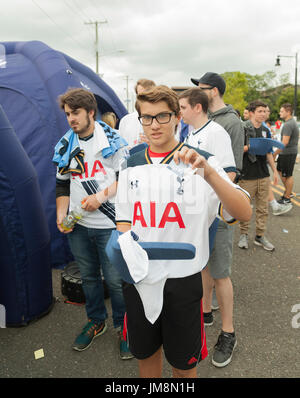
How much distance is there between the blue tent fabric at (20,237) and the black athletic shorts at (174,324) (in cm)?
154

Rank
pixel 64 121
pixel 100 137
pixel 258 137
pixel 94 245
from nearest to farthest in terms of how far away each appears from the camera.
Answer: pixel 100 137
pixel 94 245
pixel 64 121
pixel 258 137

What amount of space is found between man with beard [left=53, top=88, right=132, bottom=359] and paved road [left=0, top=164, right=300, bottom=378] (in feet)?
0.51

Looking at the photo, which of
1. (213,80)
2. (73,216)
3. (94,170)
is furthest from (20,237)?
(213,80)

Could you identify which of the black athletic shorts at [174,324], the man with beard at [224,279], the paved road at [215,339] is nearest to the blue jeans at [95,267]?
the paved road at [215,339]

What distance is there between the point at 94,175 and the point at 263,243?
3313 mm

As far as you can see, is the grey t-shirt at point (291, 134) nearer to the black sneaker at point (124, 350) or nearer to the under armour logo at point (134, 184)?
the black sneaker at point (124, 350)

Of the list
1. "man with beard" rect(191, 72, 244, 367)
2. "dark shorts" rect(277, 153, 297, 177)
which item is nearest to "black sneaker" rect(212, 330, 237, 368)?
"man with beard" rect(191, 72, 244, 367)

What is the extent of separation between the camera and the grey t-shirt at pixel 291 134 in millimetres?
6398

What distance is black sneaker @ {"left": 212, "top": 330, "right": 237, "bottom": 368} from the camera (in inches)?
94.8

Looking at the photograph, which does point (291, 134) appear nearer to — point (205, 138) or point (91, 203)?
point (205, 138)

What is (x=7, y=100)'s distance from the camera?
421 centimetres
